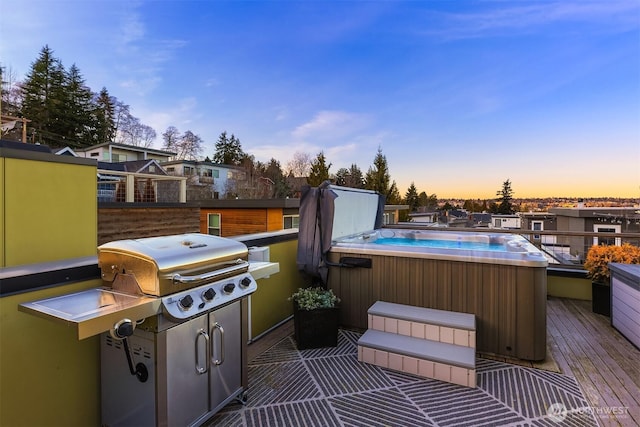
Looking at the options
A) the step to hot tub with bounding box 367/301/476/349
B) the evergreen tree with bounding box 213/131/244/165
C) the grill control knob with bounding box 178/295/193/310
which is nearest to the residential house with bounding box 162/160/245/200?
the evergreen tree with bounding box 213/131/244/165

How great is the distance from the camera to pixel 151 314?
144 centimetres

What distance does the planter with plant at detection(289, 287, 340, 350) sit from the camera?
9.30 feet

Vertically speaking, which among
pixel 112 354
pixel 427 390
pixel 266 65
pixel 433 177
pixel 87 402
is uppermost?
pixel 266 65

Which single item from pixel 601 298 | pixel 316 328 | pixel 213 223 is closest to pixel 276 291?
pixel 316 328

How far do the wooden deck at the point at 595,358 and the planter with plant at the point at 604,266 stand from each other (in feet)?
0.48

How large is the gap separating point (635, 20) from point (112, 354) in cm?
613

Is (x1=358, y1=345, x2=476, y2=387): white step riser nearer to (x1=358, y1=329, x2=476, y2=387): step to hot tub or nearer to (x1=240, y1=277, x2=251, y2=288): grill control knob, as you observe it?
(x1=358, y1=329, x2=476, y2=387): step to hot tub

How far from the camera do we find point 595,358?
262 centimetres

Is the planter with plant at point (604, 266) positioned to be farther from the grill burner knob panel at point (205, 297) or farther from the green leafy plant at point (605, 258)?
the grill burner knob panel at point (205, 297)

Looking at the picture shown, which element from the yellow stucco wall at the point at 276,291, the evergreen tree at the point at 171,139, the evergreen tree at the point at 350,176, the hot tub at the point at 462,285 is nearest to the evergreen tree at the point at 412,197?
Result: the evergreen tree at the point at 350,176

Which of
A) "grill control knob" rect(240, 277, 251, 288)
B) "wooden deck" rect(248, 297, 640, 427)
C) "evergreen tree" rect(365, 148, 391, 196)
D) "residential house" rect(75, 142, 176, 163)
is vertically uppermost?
"residential house" rect(75, 142, 176, 163)

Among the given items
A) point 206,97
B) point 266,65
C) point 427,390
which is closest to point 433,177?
point 266,65

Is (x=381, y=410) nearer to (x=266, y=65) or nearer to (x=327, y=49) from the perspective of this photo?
(x=327, y=49)

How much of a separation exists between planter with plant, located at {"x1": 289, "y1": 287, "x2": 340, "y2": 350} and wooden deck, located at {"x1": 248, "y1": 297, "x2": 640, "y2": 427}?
0.35 meters
